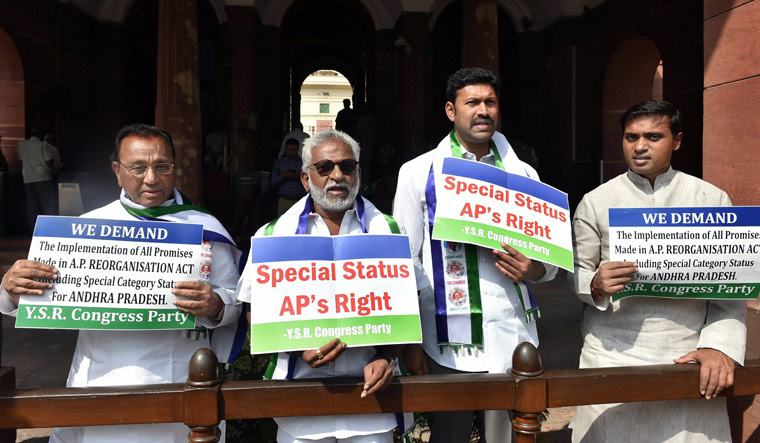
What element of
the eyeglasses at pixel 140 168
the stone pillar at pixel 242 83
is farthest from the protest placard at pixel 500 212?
the stone pillar at pixel 242 83

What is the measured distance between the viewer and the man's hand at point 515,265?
2291 millimetres

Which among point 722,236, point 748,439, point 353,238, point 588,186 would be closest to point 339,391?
point 353,238

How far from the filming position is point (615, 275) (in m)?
2.23

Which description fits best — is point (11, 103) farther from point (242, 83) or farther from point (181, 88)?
point (181, 88)

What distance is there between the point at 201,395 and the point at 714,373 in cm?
183

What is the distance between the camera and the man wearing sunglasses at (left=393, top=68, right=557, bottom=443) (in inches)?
95.7

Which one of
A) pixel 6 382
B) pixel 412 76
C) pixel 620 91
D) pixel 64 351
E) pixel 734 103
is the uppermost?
pixel 412 76

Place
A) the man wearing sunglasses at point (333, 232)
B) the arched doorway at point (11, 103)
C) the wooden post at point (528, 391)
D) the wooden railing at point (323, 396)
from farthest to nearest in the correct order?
the arched doorway at point (11, 103) → the man wearing sunglasses at point (333, 232) → the wooden post at point (528, 391) → the wooden railing at point (323, 396)

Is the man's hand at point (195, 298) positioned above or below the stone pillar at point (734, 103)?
below

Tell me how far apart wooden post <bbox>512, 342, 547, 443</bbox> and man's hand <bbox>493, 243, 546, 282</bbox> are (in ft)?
1.26

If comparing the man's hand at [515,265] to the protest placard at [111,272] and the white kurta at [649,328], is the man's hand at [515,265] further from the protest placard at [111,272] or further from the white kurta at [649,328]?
the protest placard at [111,272]

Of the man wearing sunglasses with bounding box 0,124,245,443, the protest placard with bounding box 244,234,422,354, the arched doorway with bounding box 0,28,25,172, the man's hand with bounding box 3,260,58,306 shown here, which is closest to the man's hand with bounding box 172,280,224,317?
the man wearing sunglasses with bounding box 0,124,245,443

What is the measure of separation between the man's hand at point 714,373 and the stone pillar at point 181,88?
592 centimetres

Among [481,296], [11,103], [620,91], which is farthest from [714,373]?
[11,103]
